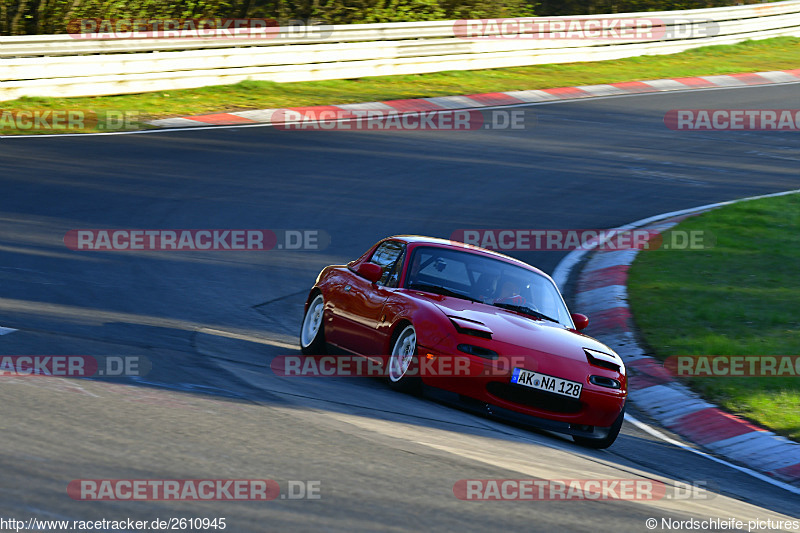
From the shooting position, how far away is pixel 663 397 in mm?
9297

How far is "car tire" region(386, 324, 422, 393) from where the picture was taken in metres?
7.80

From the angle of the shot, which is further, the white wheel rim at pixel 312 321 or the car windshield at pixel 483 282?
the white wheel rim at pixel 312 321

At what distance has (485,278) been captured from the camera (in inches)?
348

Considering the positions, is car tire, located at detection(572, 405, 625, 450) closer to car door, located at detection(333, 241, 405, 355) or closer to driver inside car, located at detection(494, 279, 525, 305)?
driver inside car, located at detection(494, 279, 525, 305)

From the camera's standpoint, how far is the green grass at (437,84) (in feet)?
66.3

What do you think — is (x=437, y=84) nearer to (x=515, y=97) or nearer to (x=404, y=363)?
(x=515, y=97)

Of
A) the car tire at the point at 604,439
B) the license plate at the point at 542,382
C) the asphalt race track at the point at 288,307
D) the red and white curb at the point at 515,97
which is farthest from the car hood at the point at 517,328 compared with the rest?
the red and white curb at the point at 515,97

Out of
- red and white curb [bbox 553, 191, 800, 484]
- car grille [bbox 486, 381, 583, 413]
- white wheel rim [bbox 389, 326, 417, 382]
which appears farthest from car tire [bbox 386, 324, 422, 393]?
red and white curb [bbox 553, 191, 800, 484]

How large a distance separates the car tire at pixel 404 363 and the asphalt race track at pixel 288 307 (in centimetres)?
11

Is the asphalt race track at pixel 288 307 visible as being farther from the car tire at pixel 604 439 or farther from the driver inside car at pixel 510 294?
the driver inside car at pixel 510 294

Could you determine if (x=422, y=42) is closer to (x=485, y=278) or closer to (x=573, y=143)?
(x=573, y=143)

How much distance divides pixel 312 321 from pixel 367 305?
973 millimetres

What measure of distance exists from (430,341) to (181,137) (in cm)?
1129

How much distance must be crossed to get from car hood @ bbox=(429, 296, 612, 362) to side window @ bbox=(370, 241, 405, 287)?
2.11ft
